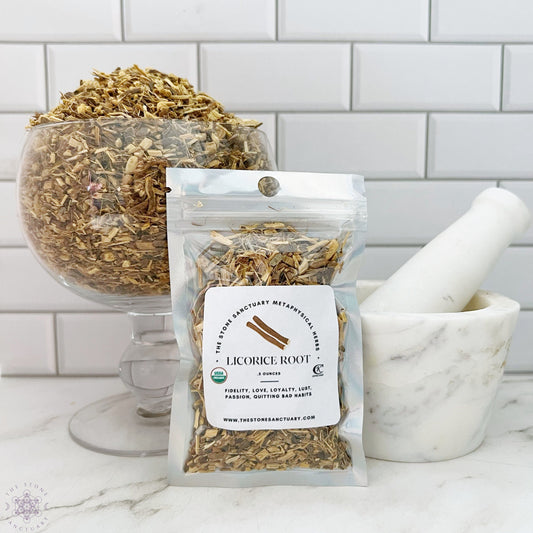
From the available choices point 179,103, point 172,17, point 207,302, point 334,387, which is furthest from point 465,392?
point 172,17

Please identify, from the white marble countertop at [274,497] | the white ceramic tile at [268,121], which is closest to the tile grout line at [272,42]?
the white ceramic tile at [268,121]

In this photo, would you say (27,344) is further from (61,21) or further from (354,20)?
(354,20)

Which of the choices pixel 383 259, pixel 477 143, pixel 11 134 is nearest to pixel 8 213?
pixel 11 134

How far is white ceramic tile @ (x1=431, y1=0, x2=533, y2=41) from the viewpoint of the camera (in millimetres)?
803

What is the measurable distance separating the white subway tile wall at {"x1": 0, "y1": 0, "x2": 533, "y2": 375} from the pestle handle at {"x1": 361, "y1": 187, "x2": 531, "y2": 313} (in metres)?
0.21

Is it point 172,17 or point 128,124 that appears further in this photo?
point 172,17

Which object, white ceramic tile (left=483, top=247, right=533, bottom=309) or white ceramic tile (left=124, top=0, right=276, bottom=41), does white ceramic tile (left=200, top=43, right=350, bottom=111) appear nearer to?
white ceramic tile (left=124, top=0, right=276, bottom=41)

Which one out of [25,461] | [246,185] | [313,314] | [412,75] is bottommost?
[25,461]

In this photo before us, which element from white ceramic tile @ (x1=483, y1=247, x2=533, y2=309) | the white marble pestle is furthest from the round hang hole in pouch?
white ceramic tile @ (x1=483, y1=247, x2=533, y2=309)

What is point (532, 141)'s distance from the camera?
32.5 inches

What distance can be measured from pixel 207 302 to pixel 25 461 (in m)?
0.27

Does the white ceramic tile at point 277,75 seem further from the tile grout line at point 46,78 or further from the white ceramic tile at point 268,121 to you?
the tile grout line at point 46,78

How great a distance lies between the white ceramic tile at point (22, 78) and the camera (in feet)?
2.62

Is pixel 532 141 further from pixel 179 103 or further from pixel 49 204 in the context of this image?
pixel 49 204
